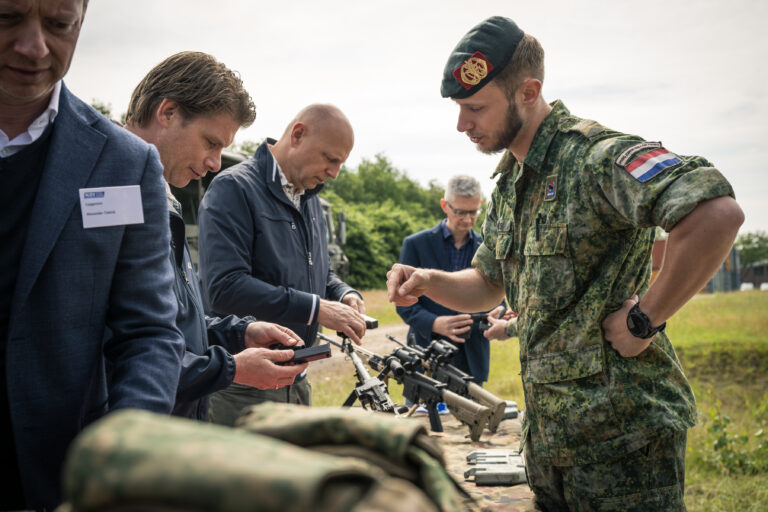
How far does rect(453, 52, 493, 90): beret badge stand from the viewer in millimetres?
2301

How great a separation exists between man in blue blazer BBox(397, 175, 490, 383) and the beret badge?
94.2 inches

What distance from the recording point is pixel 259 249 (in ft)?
9.62

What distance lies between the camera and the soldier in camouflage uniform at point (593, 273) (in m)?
1.85

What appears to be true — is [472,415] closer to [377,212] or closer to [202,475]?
[202,475]

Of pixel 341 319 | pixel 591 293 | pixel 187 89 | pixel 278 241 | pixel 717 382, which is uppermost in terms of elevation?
pixel 187 89

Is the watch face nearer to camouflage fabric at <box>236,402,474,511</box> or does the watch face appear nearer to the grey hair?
camouflage fabric at <box>236,402,474,511</box>

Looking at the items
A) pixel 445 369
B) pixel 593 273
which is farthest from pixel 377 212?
pixel 593 273

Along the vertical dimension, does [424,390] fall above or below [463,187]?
below

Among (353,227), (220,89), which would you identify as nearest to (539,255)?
(220,89)

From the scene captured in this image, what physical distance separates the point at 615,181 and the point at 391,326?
574 inches

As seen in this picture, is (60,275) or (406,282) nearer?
(60,275)

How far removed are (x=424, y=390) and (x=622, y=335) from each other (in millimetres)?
2104

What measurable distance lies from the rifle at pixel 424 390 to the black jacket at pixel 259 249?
71 cm

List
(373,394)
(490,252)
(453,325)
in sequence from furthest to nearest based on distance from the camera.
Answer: (453,325) < (373,394) < (490,252)
